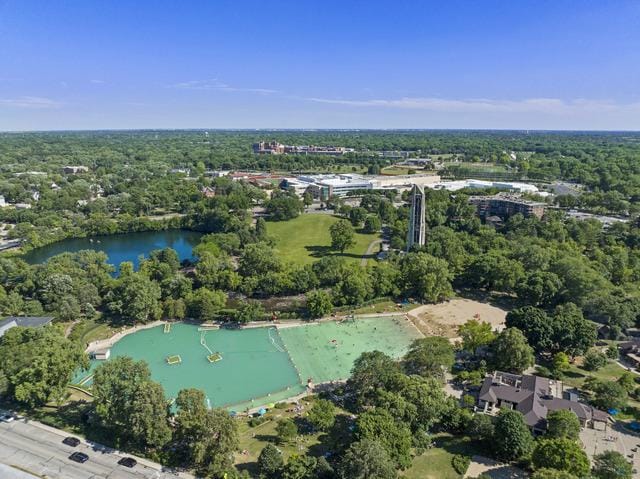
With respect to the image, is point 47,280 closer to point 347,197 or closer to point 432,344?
point 432,344

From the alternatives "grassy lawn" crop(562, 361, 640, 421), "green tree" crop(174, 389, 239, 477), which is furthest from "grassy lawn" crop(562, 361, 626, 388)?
"green tree" crop(174, 389, 239, 477)

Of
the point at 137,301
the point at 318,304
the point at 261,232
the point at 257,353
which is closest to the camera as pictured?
the point at 257,353

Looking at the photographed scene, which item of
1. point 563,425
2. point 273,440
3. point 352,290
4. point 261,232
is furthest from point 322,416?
point 261,232

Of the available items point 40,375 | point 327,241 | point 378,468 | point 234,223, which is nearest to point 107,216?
point 234,223

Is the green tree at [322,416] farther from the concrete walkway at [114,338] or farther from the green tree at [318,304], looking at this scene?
the concrete walkway at [114,338]

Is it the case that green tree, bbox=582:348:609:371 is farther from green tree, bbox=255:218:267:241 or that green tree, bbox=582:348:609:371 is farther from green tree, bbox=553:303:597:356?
green tree, bbox=255:218:267:241

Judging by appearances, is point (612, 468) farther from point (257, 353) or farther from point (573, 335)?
point (257, 353)
